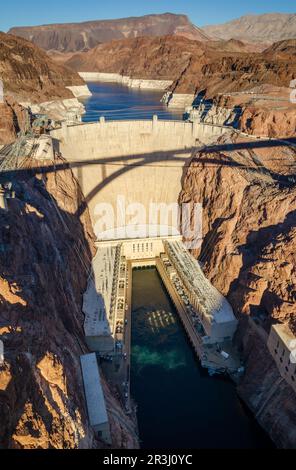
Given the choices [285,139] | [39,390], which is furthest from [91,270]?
[285,139]

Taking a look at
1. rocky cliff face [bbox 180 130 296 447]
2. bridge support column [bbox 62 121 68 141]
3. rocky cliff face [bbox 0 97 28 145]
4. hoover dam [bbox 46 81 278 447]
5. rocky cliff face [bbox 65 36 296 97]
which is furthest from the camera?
rocky cliff face [bbox 65 36 296 97]

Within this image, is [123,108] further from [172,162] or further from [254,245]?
[254,245]

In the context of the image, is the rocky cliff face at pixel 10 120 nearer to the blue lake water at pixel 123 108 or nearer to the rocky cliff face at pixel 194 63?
the blue lake water at pixel 123 108

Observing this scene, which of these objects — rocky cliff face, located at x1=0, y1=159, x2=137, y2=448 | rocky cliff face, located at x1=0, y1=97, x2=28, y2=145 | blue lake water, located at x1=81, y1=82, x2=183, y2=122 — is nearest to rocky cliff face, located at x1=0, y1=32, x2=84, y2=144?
blue lake water, located at x1=81, y1=82, x2=183, y2=122

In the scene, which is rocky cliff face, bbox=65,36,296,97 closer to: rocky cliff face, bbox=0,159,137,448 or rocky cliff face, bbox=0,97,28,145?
rocky cliff face, bbox=0,97,28,145

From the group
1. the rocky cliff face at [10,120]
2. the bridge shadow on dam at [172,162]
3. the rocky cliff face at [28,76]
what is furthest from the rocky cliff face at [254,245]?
the rocky cliff face at [28,76]
